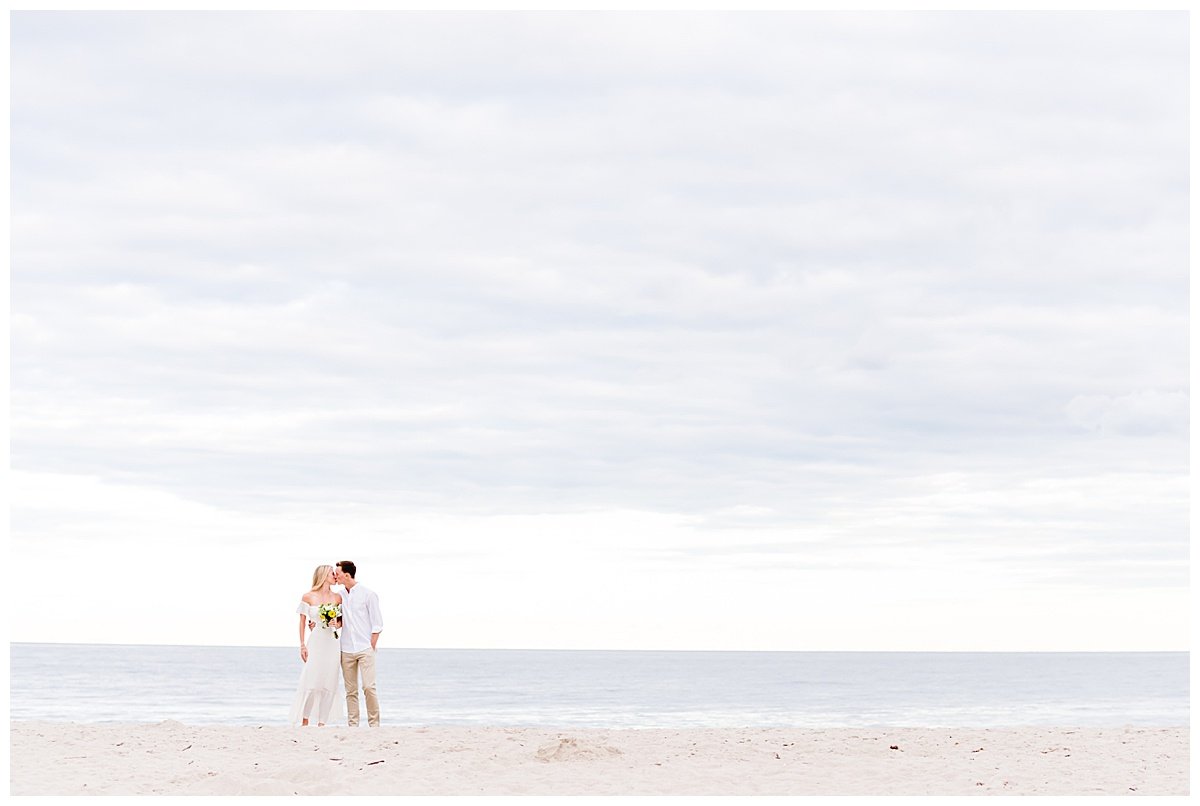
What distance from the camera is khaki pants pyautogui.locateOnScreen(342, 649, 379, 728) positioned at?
13.6 meters

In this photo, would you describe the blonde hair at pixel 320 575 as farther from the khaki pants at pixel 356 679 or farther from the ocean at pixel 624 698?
the ocean at pixel 624 698

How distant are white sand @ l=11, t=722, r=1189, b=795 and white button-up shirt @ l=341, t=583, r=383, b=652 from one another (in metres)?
1.20

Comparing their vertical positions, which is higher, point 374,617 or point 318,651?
point 374,617

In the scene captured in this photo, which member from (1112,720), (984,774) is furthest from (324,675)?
(1112,720)

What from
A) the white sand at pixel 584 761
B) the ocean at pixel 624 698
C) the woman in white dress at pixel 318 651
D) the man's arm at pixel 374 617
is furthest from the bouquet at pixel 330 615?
the ocean at pixel 624 698

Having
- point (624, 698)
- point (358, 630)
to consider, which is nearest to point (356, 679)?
point (358, 630)

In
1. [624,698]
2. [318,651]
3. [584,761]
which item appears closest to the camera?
[584,761]

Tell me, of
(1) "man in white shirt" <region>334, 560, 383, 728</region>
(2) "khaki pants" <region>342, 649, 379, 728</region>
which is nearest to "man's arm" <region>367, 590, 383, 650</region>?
(1) "man in white shirt" <region>334, 560, 383, 728</region>

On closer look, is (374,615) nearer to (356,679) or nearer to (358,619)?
(358,619)

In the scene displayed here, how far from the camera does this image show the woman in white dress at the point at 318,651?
13.6m

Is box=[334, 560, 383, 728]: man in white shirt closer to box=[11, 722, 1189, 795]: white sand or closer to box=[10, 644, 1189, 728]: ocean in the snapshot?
box=[11, 722, 1189, 795]: white sand

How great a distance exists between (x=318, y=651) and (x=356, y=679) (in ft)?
1.81

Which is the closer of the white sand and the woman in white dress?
the white sand

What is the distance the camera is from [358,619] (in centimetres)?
1359
